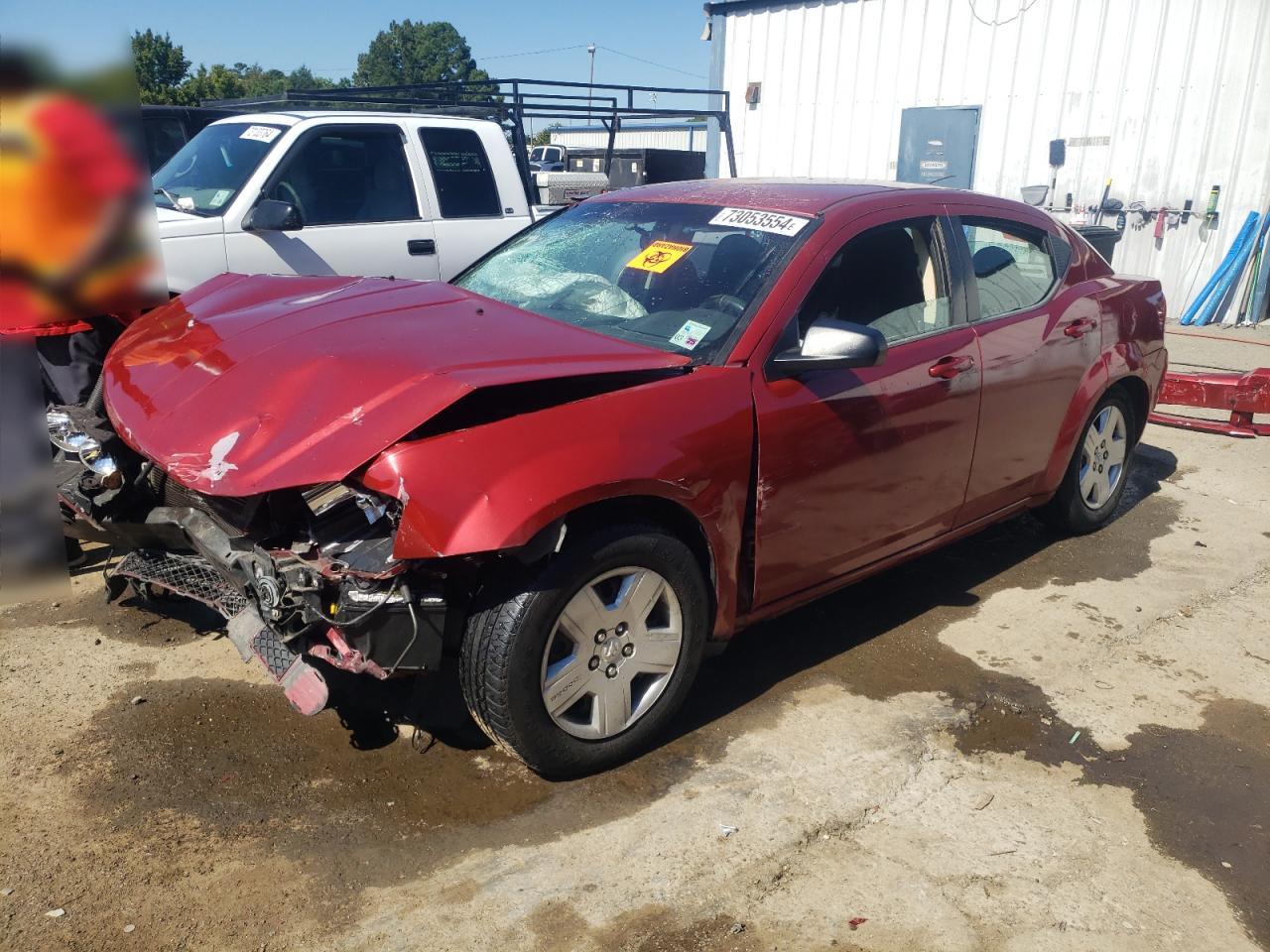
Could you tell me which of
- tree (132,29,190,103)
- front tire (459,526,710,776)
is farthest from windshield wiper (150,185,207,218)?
tree (132,29,190,103)

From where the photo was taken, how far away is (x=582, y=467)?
2830 millimetres

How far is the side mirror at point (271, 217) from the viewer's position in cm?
635

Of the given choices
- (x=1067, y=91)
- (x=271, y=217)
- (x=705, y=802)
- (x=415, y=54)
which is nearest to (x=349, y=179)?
(x=271, y=217)

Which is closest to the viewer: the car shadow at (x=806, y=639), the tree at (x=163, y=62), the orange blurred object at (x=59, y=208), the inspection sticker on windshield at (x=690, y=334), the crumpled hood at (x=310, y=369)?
the orange blurred object at (x=59, y=208)

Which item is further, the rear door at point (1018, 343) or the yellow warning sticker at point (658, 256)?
the rear door at point (1018, 343)

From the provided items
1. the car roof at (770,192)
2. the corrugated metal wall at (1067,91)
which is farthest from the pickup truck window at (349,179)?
the corrugated metal wall at (1067,91)

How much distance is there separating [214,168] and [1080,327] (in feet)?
17.8

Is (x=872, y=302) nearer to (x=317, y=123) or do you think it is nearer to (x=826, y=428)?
(x=826, y=428)

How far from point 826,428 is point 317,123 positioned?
482 cm

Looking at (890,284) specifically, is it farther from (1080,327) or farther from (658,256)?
(1080,327)

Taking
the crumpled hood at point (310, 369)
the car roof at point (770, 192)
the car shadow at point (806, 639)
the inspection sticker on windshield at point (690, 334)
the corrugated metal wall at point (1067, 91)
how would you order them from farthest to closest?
the corrugated metal wall at point (1067, 91) < the car roof at point (770, 192) < the inspection sticker on windshield at point (690, 334) < the car shadow at point (806, 639) < the crumpled hood at point (310, 369)

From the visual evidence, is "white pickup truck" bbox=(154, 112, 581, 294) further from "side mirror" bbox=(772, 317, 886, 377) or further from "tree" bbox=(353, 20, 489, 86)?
"tree" bbox=(353, 20, 489, 86)

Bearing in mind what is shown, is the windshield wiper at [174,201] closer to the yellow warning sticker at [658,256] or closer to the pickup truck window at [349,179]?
the pickup truck window at [349,179]

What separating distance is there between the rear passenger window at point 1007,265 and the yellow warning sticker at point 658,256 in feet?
4.19
